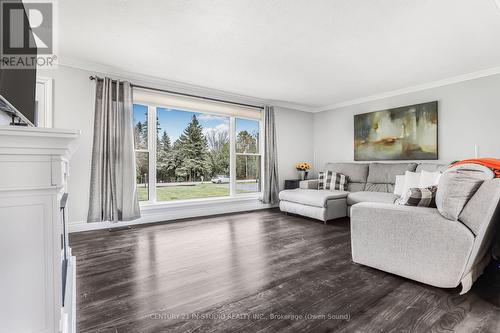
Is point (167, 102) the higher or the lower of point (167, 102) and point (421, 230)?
the higher

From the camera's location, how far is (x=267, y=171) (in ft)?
16.9

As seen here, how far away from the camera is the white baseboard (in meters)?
3.52

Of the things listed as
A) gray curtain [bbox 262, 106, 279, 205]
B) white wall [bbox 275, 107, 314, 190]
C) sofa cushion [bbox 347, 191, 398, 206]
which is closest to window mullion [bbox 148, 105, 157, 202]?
gray curtain [bbox 262, 106, 279, 205]

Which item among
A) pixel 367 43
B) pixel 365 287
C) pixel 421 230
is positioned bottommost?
pixel 365 287

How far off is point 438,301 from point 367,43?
8.54ft

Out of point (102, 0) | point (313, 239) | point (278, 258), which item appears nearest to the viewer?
point (102, 0)

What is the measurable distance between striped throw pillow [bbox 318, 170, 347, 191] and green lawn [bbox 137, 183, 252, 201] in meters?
1.65

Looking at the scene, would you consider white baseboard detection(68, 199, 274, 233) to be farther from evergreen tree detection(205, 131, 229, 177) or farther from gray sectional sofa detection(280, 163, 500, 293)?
gray sectional sofa detection(280, 163, 500, 293)

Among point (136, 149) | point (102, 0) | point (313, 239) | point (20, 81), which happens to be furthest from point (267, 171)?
point (20, 81)

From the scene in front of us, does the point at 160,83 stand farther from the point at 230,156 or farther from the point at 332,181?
the point at 332,181

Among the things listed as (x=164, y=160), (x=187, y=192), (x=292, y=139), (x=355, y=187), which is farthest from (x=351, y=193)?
(x=164, y=160)

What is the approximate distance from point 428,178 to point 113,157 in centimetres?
453

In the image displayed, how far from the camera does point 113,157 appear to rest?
3520 millimetres

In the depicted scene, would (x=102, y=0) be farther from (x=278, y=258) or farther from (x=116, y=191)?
(x=278, y=258)
